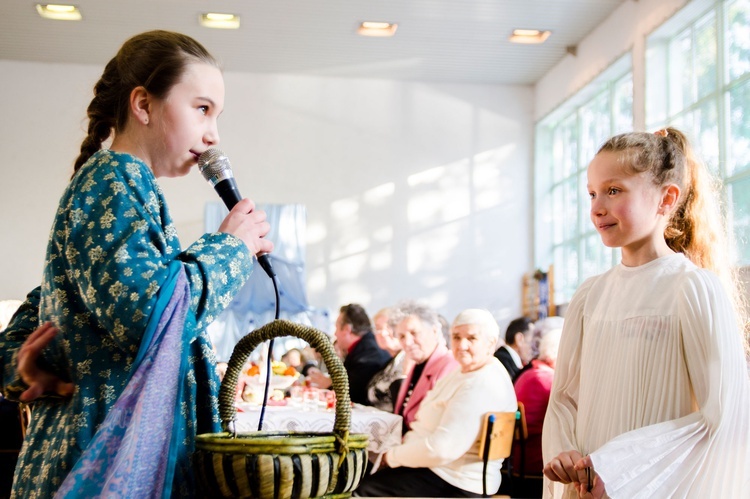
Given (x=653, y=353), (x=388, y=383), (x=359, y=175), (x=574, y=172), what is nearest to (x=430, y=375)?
(x=388, y=383)

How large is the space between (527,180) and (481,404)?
9105 millimetres

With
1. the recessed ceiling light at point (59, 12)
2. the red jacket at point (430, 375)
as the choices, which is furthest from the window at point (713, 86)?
the recessed ceiling light at point (59, 12)

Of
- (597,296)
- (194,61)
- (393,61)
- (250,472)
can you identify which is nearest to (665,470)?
(597,296)

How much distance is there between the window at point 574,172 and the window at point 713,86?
654 millimetres

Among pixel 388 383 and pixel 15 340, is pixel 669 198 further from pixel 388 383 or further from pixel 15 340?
pixel 388 383

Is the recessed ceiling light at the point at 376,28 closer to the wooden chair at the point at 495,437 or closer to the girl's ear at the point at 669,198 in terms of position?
the wooden chair at the point at 495,437

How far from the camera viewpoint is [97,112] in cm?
154

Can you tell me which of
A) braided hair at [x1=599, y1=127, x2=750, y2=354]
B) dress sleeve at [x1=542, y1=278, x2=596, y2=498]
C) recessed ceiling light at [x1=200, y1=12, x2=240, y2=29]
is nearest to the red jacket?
dress sleeve at [x1=542, y1=278, x2=596, y2=498]

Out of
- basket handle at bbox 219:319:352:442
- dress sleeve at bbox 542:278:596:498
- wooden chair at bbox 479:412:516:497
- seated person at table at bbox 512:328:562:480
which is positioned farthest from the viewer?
seated person at table at bbox 512:328:562:480

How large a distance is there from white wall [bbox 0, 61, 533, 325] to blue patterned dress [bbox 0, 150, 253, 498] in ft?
35.0

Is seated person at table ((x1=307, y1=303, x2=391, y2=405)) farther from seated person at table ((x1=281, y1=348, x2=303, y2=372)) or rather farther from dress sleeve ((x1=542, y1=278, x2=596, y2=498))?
dress sleeve ((x1=542, y1=278, x2=596, y2=498))

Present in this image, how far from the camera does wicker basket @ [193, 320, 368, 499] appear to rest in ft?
3.87

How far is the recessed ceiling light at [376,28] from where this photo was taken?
1071 centimetres

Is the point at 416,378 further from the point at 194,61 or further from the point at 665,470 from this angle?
the point at 194,61
